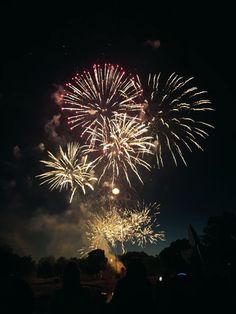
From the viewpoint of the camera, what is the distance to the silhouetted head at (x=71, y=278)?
8.30 metres

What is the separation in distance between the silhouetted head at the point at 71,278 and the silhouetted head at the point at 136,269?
1.30 m

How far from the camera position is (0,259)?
7.90m

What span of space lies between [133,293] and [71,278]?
61.8 inches

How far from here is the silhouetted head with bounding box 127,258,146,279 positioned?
8125 mm

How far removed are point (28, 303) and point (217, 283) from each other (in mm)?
4429

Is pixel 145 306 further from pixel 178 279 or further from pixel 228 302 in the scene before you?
pixel 228 302

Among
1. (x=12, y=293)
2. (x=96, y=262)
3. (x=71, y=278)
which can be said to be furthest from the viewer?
(x=96, y=262)

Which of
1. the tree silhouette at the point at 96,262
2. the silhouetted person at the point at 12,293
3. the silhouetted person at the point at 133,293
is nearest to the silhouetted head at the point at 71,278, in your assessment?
the silhouetted person at the point at 12,293

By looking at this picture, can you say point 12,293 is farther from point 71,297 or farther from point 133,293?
point 133,293

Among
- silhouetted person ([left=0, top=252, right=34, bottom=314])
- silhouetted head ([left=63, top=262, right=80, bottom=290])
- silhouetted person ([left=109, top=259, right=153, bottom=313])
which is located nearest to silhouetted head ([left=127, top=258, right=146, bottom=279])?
silhouetted person ([left=109, top=259, right=153, bottom=313])

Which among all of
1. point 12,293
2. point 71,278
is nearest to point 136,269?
point 71,278

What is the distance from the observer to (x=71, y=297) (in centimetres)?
812

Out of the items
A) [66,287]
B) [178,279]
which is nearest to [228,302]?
[178,279]

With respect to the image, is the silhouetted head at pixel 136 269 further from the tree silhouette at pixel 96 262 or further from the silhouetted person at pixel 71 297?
the tree silhouette at pixel 96 262
